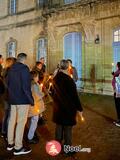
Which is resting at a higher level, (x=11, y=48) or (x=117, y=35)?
(x=117, y=35)

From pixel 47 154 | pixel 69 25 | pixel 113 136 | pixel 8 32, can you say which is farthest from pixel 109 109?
pixel 8 32

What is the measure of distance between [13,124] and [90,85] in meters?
11.9

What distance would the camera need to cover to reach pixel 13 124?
6836 mm

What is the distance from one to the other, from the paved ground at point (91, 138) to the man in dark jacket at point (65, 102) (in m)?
0.61

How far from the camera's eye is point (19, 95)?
6.57 meters

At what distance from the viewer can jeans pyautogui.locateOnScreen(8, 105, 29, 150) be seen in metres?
6.63

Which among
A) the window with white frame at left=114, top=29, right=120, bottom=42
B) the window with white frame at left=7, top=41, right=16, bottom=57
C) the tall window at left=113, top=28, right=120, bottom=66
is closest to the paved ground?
the tall window at left=113, top=28, right=120, bottom=66

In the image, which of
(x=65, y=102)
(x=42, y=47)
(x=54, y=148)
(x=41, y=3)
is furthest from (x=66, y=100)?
(x=41, y=3)

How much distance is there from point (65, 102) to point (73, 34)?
13.8 metres

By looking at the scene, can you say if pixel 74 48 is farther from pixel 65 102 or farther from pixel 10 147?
pixel 65 102

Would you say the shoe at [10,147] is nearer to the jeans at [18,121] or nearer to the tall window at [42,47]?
the jeans at [18,121]

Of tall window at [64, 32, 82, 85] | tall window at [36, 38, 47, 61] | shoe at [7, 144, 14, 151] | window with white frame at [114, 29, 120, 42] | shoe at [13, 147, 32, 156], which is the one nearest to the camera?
shoe at [13, 147, 32, 156]

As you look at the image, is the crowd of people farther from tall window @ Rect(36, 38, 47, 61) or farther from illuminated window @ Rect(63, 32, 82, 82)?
tall window @ Rect(36, 38, 47, 61)

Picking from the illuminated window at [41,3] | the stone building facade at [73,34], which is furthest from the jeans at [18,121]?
the illuminated window at [41,3]
